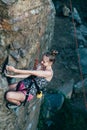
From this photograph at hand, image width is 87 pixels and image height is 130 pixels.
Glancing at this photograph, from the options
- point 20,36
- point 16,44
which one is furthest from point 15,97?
point 20,36

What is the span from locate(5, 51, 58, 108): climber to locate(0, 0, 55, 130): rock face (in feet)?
0.61

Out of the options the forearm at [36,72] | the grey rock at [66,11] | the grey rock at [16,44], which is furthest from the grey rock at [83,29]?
the grey rock at [16,44]

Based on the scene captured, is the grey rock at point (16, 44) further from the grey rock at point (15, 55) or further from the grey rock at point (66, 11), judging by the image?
the grey rock at point (66, 11)

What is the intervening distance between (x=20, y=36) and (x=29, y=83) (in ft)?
3.24

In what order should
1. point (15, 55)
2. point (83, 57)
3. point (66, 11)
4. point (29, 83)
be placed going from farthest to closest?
point (66, 11) → point (83, 57) → point (29, 83) → point (15, 55)

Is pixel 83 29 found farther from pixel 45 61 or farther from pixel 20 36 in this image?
pixel 20 36

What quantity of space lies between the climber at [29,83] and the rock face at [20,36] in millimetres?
187

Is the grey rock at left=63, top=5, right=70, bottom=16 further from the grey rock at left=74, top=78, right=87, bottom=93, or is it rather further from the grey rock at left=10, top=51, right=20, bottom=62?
the grey rock at left=10, top=51, right=20, bottom=62

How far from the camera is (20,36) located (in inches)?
268

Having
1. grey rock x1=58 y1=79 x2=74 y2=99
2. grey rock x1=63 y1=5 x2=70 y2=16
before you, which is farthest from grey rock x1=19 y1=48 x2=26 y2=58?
grey rock x1=63 y1=5 x2=70 y2=16

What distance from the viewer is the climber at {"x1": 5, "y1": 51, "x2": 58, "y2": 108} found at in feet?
22.2

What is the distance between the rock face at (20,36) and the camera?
6461mm

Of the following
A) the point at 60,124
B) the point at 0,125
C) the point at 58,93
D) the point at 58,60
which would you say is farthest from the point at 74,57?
the point at 0,125

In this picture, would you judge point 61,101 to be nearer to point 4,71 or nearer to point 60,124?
point 60,124
